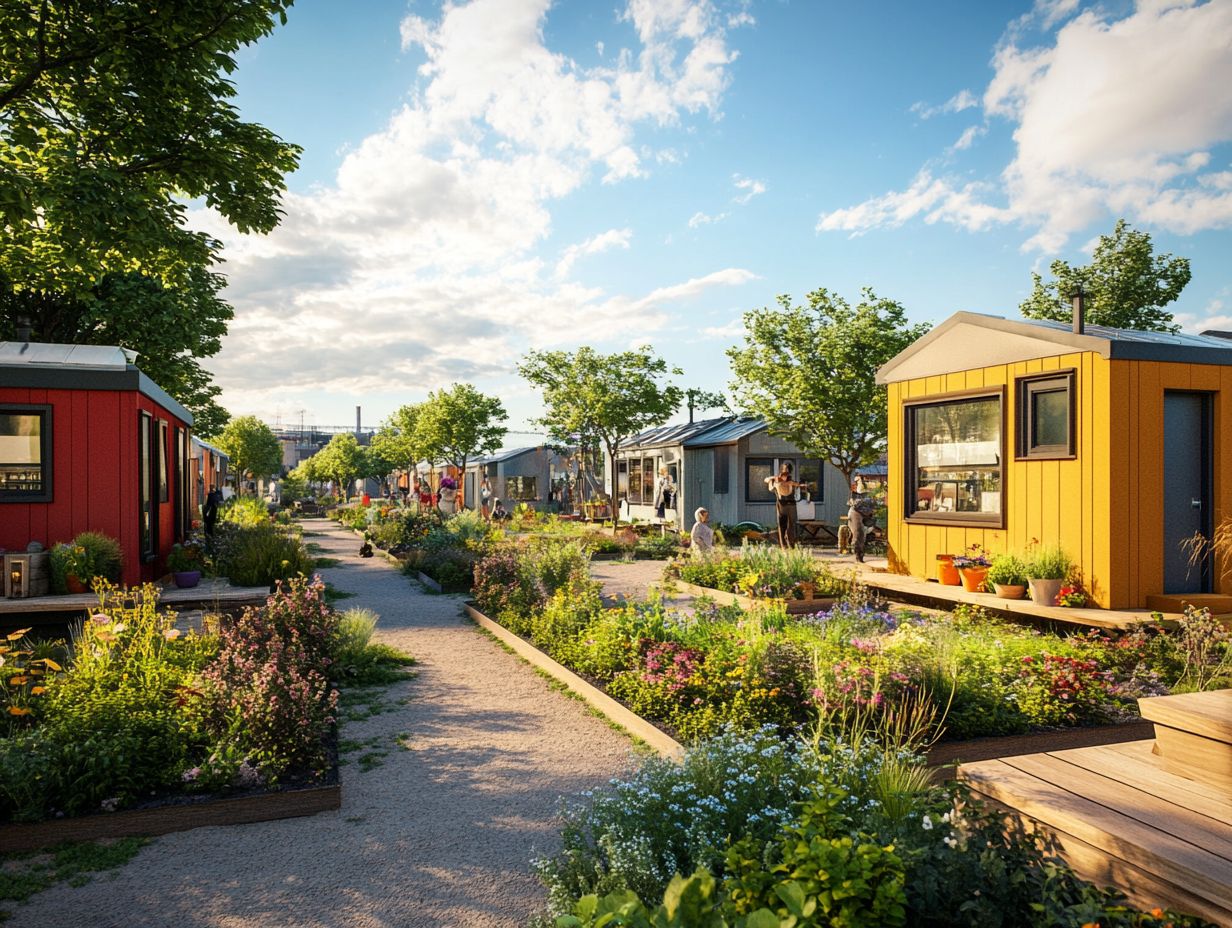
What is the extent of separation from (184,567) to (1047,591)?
11.2 metres

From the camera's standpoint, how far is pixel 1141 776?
3.39m

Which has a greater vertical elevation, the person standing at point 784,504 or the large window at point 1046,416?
the large window at point 1046,416

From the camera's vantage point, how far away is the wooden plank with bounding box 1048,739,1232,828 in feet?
9.95

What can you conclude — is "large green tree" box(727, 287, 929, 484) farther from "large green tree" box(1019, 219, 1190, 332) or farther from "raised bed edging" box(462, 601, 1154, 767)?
"raised bed edging" box(462, 601, 1154, 767)

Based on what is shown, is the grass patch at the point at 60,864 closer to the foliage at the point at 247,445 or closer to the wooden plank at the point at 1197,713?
the wooden plank at the point at 1197,713

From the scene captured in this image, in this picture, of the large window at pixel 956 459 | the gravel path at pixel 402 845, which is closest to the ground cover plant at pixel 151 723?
the gravel path at pixel 402 845

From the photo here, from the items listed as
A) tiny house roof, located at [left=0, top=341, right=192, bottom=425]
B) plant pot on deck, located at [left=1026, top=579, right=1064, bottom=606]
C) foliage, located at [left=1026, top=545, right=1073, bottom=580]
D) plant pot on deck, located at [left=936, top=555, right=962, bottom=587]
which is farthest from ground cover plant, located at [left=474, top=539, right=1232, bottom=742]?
tiny house roof, located at [left=0, top=341, right=192, bottom=425]

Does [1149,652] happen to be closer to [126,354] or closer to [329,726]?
[329,726]

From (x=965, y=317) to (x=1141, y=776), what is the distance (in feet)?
26.9

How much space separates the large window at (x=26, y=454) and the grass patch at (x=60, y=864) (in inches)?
270

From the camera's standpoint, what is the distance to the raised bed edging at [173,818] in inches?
162

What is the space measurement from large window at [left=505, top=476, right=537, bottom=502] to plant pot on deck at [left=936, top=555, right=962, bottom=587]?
32.3 meters

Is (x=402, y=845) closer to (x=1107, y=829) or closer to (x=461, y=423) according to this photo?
(x=1107, y=829)

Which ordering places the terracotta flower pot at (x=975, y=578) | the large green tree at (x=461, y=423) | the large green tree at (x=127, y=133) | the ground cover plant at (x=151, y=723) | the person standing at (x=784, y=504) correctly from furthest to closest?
the large green tree at (x=461, y=423)
the person standing at (x=784, y=504)
the terracotta flower pot at (x=975, y=578)
the large green tree at (x=127, y=133)
the ground cover plant at (x=151, y=723)
